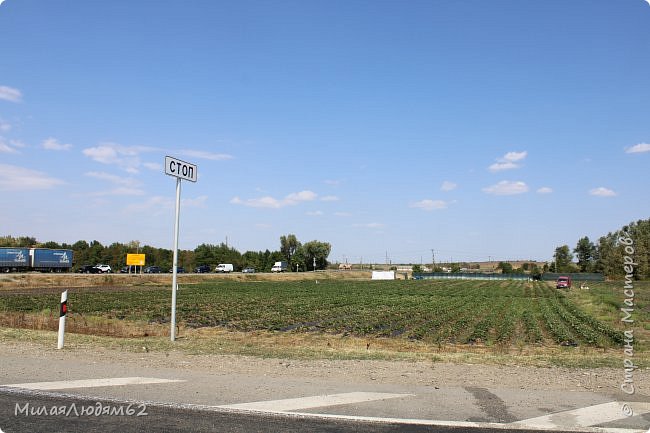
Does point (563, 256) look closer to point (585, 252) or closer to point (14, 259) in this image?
point (585, 252)

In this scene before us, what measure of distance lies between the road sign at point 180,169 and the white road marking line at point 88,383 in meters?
6.43

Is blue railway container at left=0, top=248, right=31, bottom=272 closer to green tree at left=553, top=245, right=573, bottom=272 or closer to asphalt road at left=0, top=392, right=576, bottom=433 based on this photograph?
asphalt road at left=0, top=392, right=576, bottom=433

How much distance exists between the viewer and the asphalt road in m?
5.63

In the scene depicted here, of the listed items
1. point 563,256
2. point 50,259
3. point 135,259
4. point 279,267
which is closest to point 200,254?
point 279,267

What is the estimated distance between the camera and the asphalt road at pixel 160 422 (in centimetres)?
563

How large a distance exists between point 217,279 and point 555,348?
7516 centimetres

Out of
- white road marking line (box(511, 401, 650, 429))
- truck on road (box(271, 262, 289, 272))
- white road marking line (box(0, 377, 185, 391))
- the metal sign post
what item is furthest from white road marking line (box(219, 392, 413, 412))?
truck on road (box(271, 262, 289, 272))

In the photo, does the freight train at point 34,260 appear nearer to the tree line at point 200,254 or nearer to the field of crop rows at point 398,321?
the tree line at point 200,254

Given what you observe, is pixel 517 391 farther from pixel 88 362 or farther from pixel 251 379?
pixel 88 362

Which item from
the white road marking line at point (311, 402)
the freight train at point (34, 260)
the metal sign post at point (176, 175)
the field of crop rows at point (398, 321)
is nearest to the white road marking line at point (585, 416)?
the white road marking line at point (311, 402)

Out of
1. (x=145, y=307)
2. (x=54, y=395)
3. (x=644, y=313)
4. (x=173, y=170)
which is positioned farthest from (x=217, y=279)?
(x=54, y=395)

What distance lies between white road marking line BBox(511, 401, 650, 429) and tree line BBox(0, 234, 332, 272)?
11326 cm

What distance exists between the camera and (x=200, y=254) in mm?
135875

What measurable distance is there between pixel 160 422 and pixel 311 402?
2047 mm
